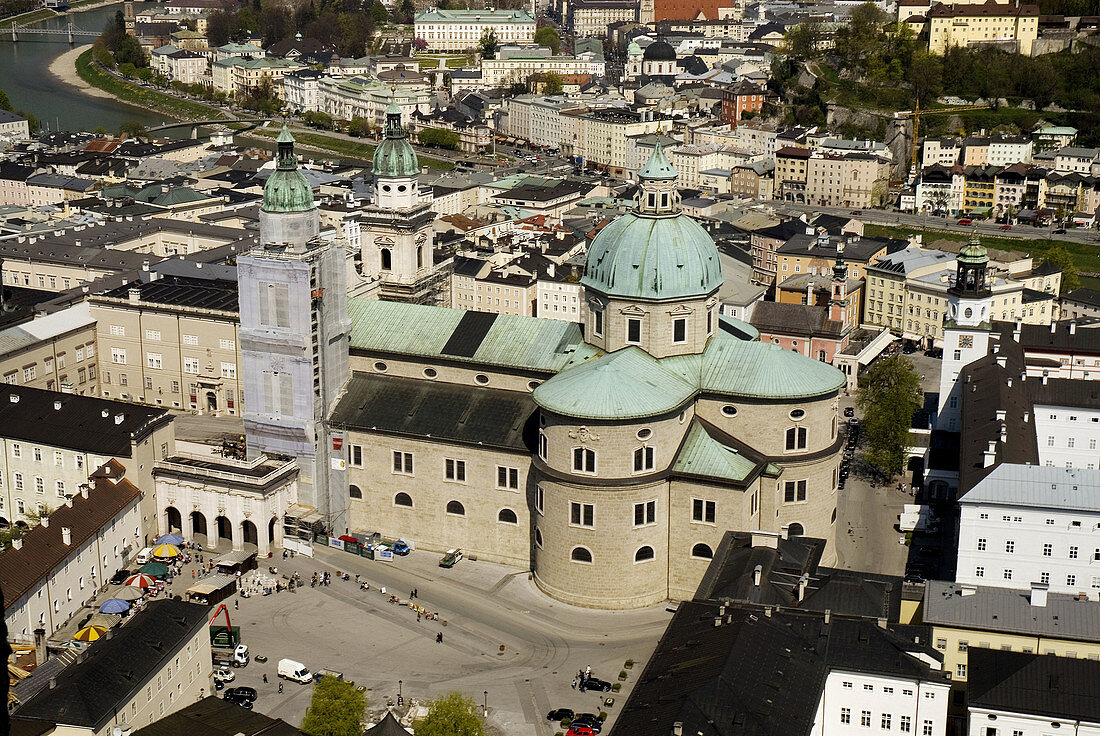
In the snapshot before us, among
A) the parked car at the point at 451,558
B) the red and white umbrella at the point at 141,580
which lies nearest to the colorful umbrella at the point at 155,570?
the red and white umbrella at the point at 141,580

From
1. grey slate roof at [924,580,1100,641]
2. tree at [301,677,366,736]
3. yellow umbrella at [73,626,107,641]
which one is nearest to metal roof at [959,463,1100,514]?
grey slate roof at [924,580,1100,641]

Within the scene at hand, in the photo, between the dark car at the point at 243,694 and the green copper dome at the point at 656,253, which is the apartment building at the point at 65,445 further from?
the green copper dome at the point at 656,253

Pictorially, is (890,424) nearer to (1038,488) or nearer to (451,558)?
(1038,488)

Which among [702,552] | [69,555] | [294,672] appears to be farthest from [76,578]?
[702,552]

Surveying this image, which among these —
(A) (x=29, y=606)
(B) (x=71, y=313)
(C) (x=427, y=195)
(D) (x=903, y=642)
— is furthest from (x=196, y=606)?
(B) (x=71, y=313)

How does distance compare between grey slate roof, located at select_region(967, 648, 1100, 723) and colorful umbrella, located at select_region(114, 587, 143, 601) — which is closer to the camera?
grey slate roof, located at select_region(967, 648, 1100, 723)

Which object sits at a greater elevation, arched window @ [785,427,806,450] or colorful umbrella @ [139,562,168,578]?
arched window @ [785,427,806,450]

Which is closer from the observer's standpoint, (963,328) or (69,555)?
(69,555)

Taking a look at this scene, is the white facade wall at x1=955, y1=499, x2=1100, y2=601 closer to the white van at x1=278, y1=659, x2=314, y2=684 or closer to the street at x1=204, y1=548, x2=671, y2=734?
the street at x1=204, y1=548, x2=671, y2=734
